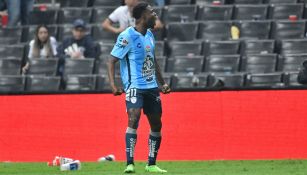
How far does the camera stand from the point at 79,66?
19266mm

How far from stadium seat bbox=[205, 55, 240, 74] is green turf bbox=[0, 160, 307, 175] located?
3301 mm

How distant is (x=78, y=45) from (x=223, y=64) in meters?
2.79

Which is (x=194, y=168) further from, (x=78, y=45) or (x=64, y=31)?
(x=64, y=31)

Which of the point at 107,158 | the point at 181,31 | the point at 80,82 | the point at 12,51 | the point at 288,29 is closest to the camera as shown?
the point at 107,158

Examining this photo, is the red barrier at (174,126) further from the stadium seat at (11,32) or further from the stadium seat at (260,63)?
the stadium seat at (11,32)

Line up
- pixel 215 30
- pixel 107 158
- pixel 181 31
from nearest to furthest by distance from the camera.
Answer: pixel 107 158 < pixel 215 30 < pixel 181 31

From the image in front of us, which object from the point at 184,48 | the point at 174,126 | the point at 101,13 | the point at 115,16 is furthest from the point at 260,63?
the point at 101,13

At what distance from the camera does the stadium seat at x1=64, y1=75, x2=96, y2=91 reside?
18.6 meters

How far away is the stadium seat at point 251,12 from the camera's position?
2005 centimetres

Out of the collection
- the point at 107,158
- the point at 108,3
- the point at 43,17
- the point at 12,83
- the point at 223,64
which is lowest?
the point at 107,158

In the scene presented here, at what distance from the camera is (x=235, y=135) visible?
16.3 metres

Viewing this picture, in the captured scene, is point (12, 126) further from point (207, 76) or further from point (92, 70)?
point (207, 76)

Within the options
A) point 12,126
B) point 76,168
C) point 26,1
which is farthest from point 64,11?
point 76,168

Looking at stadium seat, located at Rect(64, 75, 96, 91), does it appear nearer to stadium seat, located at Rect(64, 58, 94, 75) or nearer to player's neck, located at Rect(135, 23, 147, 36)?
stadium seat, located at Rect(64, 58, 94, 75)
